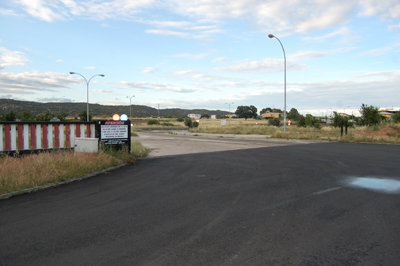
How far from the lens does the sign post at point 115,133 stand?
491 inches

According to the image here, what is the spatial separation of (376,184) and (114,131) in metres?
9.64

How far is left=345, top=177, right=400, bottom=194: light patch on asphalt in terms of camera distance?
24.2 ft

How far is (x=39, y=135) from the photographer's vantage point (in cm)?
1103

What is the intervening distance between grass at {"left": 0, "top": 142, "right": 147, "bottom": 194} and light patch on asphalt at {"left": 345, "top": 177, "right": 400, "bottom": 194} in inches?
300

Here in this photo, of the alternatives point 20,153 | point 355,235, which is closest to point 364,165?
point 355,235

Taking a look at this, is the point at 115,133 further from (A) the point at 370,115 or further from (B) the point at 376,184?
(A) the point at 370,115

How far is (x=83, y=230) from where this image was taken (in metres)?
4.73

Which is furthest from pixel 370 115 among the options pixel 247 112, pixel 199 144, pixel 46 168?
pixel 247 112

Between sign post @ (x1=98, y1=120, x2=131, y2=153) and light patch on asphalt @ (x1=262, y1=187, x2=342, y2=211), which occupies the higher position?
sign post @ (x1=98, y1=120, x2=131, y2=153)

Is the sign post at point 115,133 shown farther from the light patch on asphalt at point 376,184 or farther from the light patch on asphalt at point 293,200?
the light patch on asphalt at point 376,184

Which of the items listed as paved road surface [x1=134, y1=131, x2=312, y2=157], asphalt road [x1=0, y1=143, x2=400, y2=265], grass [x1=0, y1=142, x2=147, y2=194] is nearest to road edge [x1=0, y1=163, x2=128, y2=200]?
grass [x1=0, y1=142, x2=147, y2=194]

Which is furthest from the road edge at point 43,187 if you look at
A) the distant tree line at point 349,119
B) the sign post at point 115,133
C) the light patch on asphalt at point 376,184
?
the distant tree line at point 349,119

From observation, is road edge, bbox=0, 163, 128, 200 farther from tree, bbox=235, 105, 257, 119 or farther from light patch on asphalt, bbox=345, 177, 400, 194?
tree, bbox=235, 105, 257, 119

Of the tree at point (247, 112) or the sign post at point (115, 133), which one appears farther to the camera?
the tree at point (247, 112)
